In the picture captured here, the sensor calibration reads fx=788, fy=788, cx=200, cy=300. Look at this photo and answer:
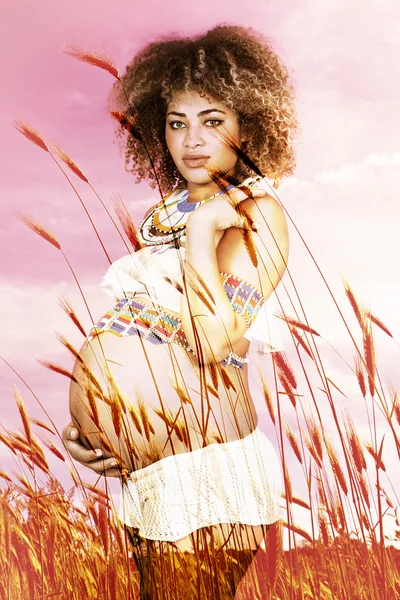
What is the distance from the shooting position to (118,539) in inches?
79.7

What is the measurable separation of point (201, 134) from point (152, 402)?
0.71 meters

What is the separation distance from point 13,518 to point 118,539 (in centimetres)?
46

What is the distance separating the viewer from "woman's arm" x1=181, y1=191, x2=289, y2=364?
1806 millimetres

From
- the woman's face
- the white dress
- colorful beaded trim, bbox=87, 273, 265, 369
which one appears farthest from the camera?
the woman's face

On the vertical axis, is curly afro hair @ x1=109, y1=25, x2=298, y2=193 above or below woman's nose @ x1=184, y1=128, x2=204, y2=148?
above

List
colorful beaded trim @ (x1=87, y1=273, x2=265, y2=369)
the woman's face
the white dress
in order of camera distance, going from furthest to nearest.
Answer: the woman's face → colorful beaded trim @ (x1=87, y1=273, x2=265, y2=369) → the white dress

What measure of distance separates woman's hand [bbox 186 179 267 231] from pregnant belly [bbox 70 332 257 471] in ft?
1.02

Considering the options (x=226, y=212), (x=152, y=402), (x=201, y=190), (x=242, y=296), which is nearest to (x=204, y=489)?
(x=152, y=402)

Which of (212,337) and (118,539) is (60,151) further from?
(118,539)

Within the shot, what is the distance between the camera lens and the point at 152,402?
1.85 meters

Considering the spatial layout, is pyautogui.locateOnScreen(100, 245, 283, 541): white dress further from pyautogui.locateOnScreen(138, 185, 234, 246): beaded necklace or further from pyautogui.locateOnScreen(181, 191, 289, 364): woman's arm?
pyautogui.locateOnScreen(138, 185, 234, 246): beaded necklace

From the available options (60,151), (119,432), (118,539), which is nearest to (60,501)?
(118,539)

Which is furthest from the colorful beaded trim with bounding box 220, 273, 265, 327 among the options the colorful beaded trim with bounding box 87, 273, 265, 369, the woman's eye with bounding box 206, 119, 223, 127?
the woman's eye with bounding box 206, 119, 223, 127

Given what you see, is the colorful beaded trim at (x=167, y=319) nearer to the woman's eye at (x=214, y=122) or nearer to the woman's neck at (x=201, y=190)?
the woman's neck at (x=201, y=190)
